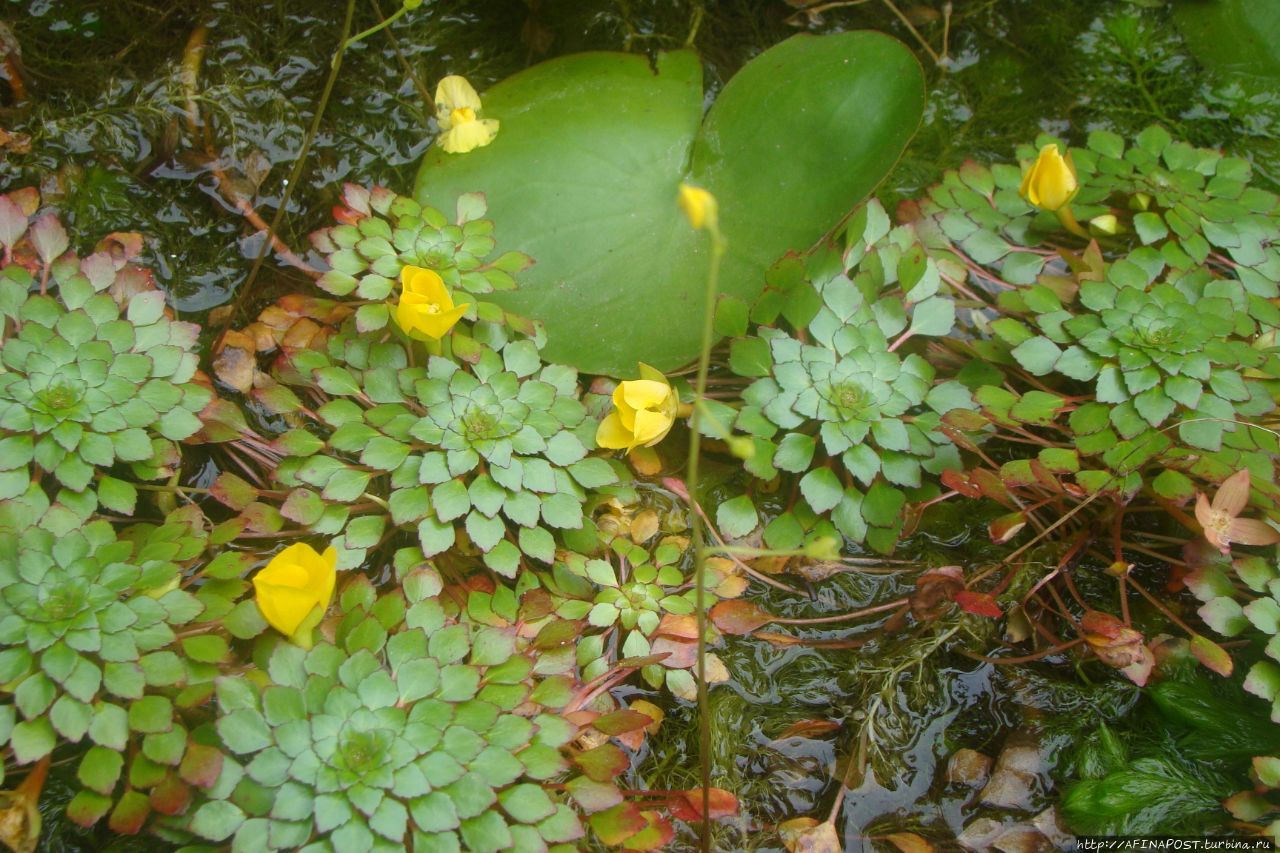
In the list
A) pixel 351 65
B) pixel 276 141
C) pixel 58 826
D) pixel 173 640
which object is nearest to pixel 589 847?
pixel 173 640

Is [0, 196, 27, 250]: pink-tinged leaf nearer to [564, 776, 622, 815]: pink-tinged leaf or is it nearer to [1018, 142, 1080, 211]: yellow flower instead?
[564, 776, 622, 815]: pink-tinged leaf

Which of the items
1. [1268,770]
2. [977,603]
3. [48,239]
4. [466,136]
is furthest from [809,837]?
[48,239]

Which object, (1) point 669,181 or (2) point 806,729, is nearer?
(2) point 806,729

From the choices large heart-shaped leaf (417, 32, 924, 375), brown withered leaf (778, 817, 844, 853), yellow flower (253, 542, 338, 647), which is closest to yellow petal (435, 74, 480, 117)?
large heart-shaped leaf (417, 32, 924, 375)

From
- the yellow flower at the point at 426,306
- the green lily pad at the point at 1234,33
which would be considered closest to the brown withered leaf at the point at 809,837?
the yellow flower at the point at 426,306

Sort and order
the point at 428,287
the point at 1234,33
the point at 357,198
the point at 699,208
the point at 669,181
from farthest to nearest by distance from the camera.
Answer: the point at 1234,33 < the point at 669,181 < the point at 357,198 < the point at 428,287 < the point at 699,208

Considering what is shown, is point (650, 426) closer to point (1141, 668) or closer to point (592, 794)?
point (592, 794)
